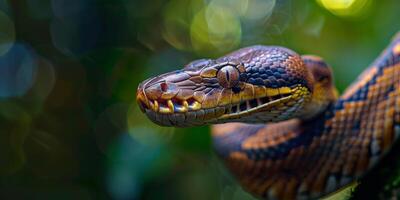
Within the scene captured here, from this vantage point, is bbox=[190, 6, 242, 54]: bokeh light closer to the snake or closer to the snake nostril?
the snake

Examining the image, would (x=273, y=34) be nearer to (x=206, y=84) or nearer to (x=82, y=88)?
(x=82, y=88)

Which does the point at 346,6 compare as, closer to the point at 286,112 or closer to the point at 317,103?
the point at 317,103

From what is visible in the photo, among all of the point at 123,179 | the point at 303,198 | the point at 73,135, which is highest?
the point at 303,198

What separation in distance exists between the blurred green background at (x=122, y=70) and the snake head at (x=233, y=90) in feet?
4.89

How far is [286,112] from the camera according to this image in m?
2.26

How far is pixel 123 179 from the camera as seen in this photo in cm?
418

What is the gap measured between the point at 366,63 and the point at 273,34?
1.60 meters

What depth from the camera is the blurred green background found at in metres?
4.14

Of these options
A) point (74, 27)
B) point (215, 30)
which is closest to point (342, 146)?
point (74, 27)

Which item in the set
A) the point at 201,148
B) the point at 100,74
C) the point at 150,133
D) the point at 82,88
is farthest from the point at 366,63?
the point at 82,88

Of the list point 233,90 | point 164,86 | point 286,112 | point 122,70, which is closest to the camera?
point 164,86

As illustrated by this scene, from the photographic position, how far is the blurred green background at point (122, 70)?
4.14 m

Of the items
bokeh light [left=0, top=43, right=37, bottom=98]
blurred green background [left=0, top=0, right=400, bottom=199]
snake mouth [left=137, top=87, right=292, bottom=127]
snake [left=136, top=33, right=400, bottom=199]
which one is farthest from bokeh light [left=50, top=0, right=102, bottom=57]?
snake mouth [left=137, top=87, right=292, bottom=127]

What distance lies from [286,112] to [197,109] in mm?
472
